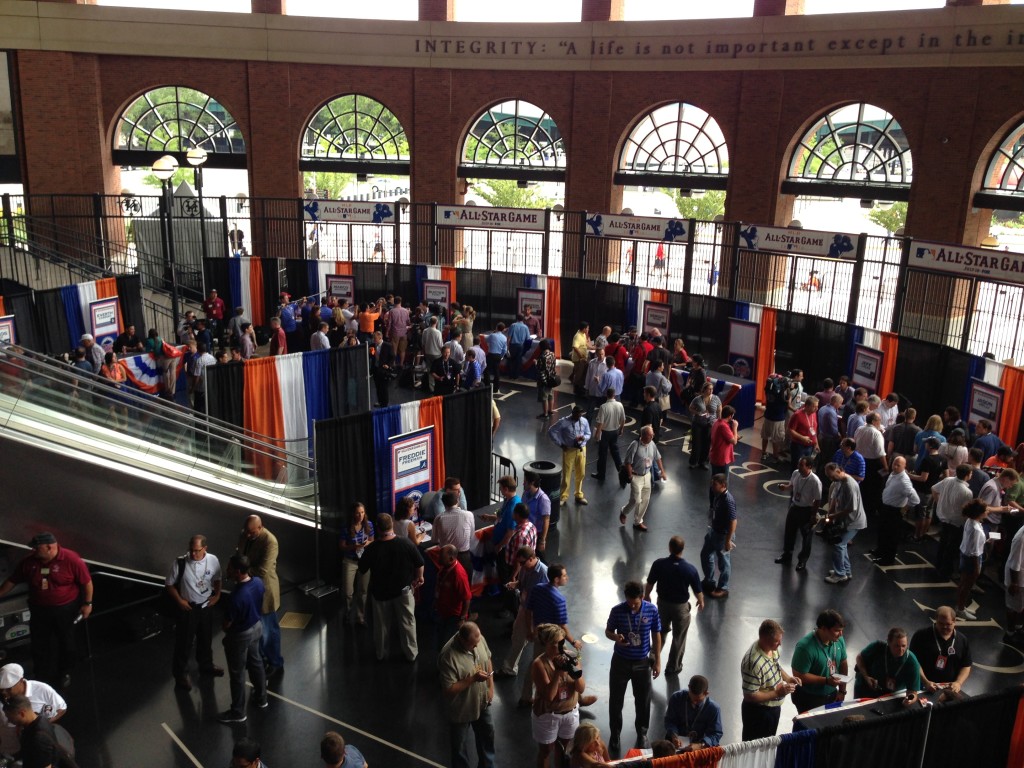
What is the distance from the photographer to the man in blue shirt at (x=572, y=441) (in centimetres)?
1299

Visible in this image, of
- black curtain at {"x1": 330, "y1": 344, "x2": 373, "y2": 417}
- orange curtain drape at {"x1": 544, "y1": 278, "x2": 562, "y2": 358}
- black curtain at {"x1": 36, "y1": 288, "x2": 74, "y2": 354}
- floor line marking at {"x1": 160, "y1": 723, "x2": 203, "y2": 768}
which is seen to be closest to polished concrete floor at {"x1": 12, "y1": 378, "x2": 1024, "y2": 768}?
floor line marking at {"x1": 160, "y1": 723, "x2": 203, "y2": 768}

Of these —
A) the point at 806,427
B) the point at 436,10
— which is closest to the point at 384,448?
the point at 806,427

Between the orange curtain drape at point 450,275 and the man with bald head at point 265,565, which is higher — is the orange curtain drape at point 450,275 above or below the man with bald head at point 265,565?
above

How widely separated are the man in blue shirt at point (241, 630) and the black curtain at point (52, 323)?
12.6 m

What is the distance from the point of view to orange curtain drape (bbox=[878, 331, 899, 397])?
668 inches

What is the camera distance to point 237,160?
28562 mm

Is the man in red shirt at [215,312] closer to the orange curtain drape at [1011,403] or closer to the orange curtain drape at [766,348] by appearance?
the orange curtain drape at [766,348]

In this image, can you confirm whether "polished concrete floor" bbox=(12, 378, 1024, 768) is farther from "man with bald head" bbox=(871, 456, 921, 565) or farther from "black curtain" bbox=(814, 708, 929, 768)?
"black curtain" bbox=(814, 708, 929, 768)

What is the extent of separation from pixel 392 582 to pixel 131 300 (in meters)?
14.9

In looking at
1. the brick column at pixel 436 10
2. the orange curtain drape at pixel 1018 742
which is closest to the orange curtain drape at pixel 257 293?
the brick column at pixel 436 10

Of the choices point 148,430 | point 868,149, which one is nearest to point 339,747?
point 148,430

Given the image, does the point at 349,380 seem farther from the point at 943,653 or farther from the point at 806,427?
the point at 943,653

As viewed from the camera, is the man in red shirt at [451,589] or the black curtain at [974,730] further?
the man in red shirt at [451,589]

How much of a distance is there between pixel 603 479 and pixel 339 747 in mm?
9455
